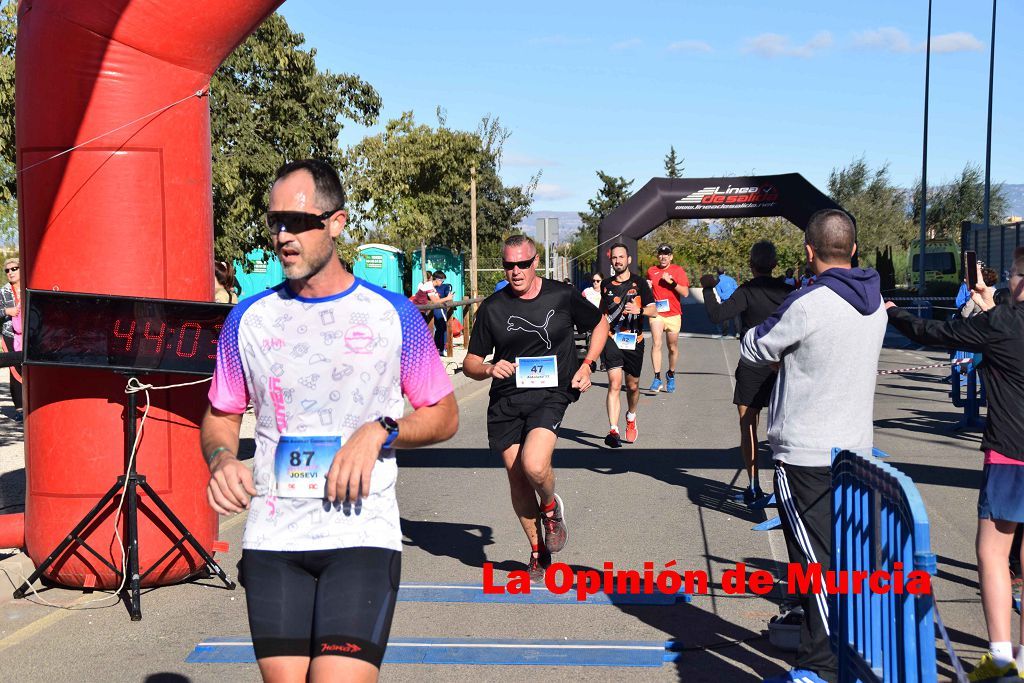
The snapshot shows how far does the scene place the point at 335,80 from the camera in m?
25.2

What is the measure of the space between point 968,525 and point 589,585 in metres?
3.12

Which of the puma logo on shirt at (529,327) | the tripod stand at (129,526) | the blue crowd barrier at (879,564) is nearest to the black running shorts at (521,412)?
the puma logo on shirt at (529,327)

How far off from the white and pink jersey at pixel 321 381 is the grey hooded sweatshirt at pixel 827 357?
2022 mm

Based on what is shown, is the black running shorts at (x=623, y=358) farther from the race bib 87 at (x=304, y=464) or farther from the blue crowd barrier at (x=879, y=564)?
the race bib 87 at (x=304, y=464)

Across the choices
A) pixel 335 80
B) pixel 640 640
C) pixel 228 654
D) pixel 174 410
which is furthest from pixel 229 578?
pixel 335 80

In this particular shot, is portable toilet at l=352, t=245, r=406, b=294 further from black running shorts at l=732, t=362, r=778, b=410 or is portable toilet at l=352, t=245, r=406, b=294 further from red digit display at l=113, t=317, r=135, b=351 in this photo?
red digit display at l=113, t=317, r=135, b=351

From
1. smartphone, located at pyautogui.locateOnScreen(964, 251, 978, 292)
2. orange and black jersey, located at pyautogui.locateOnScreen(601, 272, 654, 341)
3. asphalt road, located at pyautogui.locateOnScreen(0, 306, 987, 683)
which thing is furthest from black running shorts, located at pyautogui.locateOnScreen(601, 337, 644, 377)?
smartphone, located at pyautogui.locateOnScreen(964, 251, 978, 292)

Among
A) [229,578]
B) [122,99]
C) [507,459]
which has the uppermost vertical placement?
[122,99]

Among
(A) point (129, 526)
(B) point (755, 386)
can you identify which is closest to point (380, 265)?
(B) point (755, 386)

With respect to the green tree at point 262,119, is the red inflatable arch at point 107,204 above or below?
below

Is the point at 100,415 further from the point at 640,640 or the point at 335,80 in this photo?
the point at 335,80

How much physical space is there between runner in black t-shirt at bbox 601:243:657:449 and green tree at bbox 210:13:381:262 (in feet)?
29.5

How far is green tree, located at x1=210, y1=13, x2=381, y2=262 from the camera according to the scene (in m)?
21.2

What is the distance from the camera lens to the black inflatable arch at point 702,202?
85.4 ft
